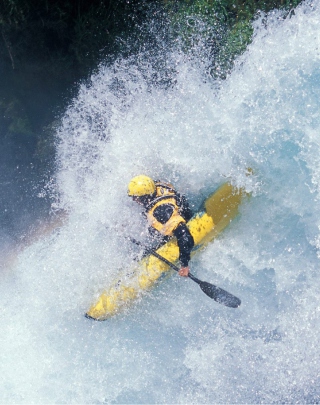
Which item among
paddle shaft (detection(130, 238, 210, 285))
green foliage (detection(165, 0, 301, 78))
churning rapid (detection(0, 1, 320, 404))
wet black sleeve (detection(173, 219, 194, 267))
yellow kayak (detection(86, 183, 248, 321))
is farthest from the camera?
green foliage (detection(165, 0, 301, 78))

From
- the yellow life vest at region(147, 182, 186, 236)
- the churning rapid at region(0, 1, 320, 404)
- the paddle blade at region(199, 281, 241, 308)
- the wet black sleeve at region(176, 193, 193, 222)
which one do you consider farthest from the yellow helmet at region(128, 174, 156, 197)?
the paddle blade at region(199, 281, 241, 308)

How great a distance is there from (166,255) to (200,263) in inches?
20.5

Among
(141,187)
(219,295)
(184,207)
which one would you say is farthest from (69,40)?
(219,295)

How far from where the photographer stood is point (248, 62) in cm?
569

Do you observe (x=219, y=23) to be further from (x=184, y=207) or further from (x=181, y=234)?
(x=181, y=234)

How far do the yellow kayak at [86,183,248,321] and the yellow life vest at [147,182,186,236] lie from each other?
0.41 m

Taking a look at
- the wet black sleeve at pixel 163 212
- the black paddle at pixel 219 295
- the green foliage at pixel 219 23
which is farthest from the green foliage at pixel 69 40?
the black paddle at pixel 219 295

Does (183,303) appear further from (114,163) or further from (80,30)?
(80,30)

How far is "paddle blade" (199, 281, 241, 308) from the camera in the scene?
4.83 m

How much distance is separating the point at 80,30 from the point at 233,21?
2.35 meters

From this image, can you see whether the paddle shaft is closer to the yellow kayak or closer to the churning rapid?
the yellow kayak

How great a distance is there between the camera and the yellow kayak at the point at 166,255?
5.07m

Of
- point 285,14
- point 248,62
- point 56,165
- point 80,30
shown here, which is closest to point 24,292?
point 56,165

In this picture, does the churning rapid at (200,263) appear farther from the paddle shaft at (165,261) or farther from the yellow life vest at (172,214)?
the yellow life vest at (172,214)
